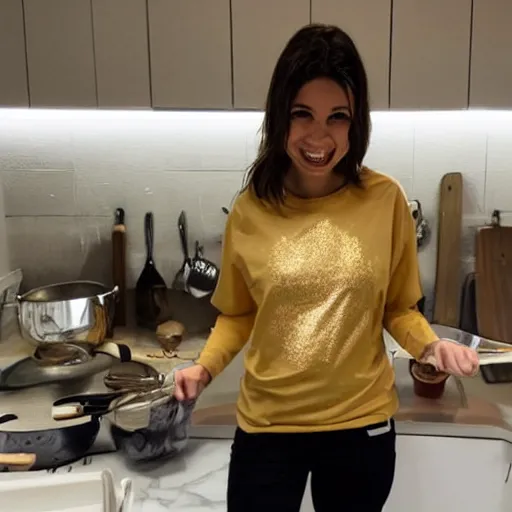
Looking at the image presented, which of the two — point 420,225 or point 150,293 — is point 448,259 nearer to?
point 420,225

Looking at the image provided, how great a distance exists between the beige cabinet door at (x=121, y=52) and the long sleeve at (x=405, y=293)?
81cm

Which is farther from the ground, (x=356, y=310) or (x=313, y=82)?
(x=313, y=82)

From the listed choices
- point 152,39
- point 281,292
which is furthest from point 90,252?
point 281,292

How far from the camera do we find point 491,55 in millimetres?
1418

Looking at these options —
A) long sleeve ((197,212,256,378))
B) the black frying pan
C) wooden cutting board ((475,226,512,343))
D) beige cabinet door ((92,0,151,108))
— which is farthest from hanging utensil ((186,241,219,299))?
long sleeve ((197,212,256,378))

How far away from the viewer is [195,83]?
1.45 m

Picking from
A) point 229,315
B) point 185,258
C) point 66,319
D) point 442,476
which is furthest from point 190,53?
point 442,476

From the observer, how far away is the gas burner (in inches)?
57.1

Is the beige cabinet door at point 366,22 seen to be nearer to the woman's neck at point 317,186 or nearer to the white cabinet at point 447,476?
the woman's neck at point 317,186

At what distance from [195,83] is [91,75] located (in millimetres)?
229

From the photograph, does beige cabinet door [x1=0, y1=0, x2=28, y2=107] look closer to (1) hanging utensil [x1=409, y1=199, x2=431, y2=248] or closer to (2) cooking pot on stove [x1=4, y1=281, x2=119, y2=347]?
(2) cooking pot on stove [x1=4, y1=281, x2=119, y2=347]

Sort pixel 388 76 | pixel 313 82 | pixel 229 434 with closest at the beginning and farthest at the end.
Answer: pixel 313 82 → pixel 229 434 → pixel 388 76

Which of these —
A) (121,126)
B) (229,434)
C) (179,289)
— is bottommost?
(229,434)

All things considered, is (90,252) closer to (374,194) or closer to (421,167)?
(421,167)
